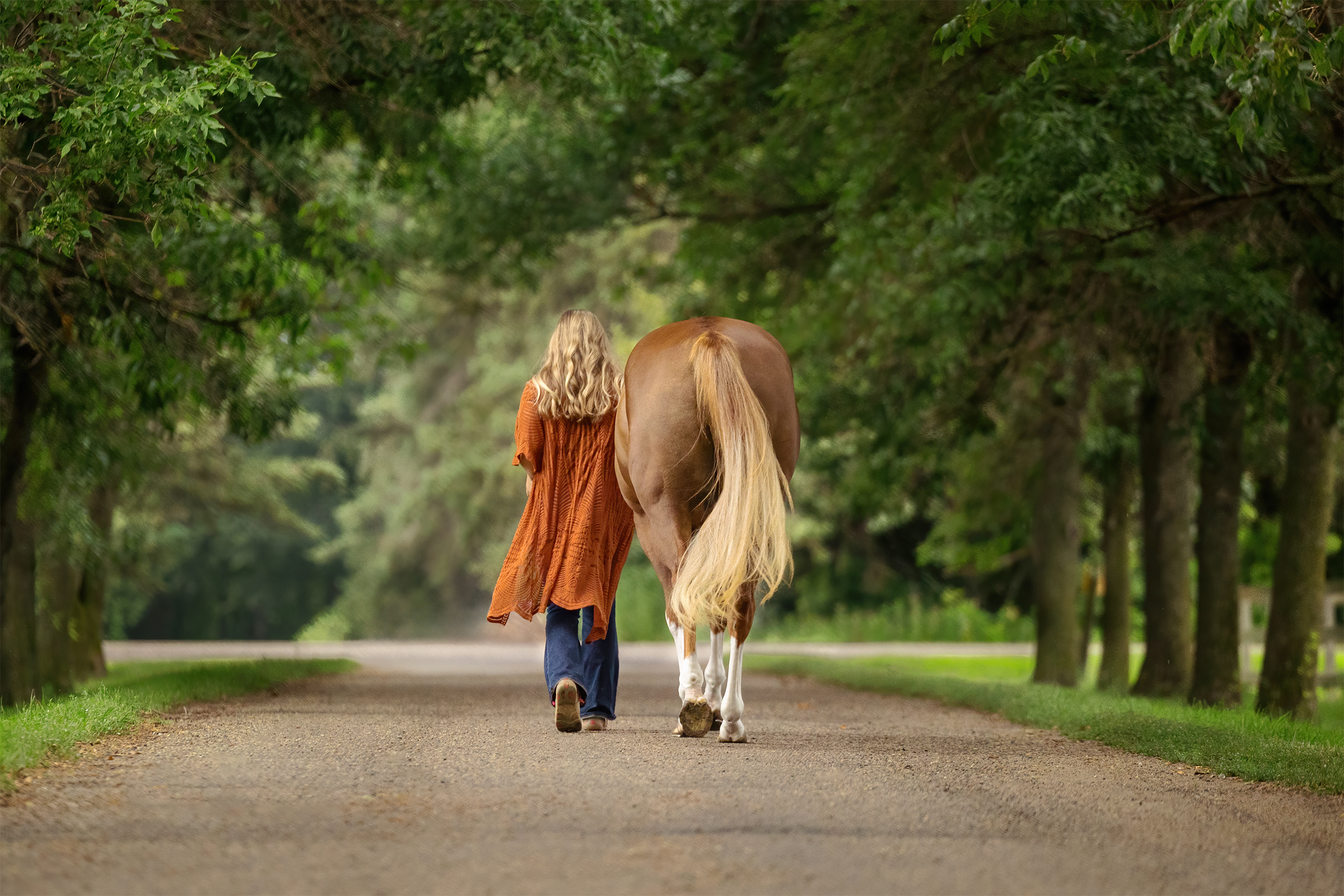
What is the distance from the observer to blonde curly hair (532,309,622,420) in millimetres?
8789

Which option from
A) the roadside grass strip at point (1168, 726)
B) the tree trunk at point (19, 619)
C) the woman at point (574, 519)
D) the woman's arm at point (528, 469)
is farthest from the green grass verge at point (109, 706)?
the roadside grass strip at point (1168, 726)

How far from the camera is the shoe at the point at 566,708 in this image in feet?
26.9

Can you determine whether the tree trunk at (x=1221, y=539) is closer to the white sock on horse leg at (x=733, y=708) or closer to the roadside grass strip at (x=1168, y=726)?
the roadside grass strip at (x=1168, y=726)

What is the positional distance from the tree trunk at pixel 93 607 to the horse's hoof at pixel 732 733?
13444mm

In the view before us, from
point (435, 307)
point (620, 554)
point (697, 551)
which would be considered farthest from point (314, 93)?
point (435, 307)

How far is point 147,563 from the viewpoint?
1207 inches

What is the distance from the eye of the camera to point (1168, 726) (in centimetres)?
891

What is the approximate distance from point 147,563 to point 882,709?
22.7m

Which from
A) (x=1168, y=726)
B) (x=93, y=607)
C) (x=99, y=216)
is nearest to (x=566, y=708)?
(x=1168, y=726)

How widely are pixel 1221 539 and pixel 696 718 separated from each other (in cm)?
907

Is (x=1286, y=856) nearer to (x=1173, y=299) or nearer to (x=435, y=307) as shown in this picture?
(x=1173, y=299)

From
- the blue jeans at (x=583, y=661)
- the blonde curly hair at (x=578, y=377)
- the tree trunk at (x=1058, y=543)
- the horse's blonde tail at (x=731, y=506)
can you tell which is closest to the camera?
the horse's blonde tail at (x=731, y=506)

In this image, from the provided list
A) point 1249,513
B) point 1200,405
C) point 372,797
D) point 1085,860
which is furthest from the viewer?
point 1249,513

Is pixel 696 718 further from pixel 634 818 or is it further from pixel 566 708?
pixel 634 818
